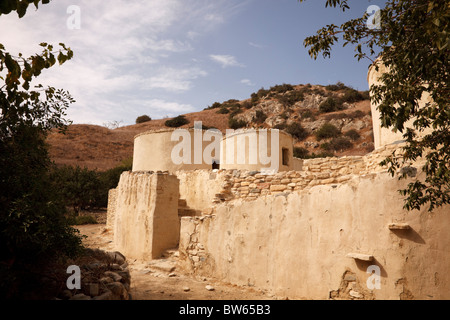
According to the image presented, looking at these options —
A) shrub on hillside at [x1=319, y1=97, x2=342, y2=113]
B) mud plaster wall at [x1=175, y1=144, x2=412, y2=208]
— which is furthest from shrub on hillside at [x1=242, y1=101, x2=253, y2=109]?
mud plaster wall at [x1=175, y1=144, x2=412, y2=208]

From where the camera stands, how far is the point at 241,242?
661 centimetres

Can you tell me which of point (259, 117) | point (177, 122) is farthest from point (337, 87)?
point (177, 122)

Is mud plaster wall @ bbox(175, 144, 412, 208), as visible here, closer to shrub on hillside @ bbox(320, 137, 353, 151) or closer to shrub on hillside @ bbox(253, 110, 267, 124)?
shrub on hillside @ bbox(320, 137, 353, 151)

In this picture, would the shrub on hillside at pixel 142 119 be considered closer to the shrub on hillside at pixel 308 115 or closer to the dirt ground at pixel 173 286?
the shrub on hillside at pixel 308 115

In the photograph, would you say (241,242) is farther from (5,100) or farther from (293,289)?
(5,100)

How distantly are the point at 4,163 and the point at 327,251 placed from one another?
4.92 metres

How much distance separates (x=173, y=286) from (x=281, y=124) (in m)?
33.8

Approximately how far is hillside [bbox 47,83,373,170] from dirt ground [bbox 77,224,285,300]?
23.7 m

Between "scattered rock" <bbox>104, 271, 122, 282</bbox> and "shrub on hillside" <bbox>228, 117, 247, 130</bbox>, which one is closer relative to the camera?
"scattered rock" <bbox>104, 271, 122, 282</bbox>

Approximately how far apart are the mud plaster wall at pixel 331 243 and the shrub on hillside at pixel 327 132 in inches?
1124

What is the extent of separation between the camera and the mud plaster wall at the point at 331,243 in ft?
14.2

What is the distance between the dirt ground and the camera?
19.1 ft

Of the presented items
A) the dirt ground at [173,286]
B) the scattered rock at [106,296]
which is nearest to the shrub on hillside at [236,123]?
the dirt ground at [173,286]

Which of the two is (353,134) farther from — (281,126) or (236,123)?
(236,123)
